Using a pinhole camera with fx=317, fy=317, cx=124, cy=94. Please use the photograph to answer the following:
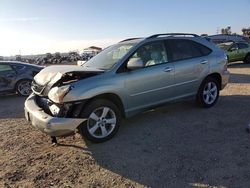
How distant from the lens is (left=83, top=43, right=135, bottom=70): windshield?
19.3ft

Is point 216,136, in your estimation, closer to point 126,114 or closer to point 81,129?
point 126,114

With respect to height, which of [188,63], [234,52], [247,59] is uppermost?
[188,63]

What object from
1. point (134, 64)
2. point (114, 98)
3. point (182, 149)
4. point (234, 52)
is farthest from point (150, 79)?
point (234, 52)

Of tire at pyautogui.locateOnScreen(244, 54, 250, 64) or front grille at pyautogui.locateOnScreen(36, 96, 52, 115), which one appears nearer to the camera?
front grille at pyautogui.locateOnScreen(36, 96, 52, 115)

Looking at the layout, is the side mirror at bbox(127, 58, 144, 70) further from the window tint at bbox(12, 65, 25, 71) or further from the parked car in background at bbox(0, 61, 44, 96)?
the window tint at bbox(12, 65, 25, 71)

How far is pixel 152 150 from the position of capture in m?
4.94

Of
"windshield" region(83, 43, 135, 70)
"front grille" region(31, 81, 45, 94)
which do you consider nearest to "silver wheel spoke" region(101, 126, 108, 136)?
"windshield" region(83, 43, 135, 70)

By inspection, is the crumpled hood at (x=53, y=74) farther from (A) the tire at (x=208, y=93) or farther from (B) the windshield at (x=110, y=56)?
(A) the tire at (x=208, y=93)

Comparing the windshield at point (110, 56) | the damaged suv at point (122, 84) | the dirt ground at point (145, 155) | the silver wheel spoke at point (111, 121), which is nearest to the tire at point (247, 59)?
the damaged suv at point (122, 84)

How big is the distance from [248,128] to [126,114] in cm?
215

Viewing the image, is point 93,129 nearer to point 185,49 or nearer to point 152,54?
point 152,54

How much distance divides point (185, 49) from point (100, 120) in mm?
2671

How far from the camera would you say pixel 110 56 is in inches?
248

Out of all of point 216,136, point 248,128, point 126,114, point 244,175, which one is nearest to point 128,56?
point 126,114
